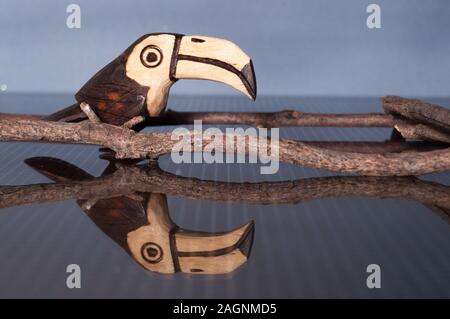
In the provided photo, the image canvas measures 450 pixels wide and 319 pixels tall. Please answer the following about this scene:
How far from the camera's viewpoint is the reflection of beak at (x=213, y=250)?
1584 millimetres

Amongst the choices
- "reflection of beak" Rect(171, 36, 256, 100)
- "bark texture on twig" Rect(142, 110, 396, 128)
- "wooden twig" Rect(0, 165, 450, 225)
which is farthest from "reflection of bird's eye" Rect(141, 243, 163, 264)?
"bark texture on twig" Rect(142, 110, 396, 128)

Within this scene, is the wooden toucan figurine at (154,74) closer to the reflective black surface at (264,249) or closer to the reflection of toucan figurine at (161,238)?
the reflective black surface at (264,249)

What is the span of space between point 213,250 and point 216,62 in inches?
35.3

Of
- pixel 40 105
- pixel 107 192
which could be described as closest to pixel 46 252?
pixel 107 192

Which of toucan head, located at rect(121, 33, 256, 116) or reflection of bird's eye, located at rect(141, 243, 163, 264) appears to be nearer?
reflection of bird's eye, located at rect(141, 243, 163, 264)

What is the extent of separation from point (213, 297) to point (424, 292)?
19.7 inches

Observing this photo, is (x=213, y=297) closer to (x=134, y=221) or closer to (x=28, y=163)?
(x=134, y=221)

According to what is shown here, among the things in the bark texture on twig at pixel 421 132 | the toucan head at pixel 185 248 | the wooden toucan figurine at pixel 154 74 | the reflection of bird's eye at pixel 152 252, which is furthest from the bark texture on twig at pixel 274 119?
the reflection of bird's eye at pixel 152 252

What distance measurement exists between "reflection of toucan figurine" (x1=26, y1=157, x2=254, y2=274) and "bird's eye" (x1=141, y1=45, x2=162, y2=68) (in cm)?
56

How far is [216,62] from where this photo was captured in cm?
233

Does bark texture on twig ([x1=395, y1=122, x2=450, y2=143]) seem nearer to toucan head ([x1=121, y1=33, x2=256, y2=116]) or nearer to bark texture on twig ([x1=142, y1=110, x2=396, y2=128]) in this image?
bark texture on twig ([x1=142, y1=110, x2=396, y2=128])

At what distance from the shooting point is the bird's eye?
2.38 metres

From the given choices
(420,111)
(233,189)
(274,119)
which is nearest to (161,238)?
(233,189)

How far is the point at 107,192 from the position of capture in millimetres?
2145
